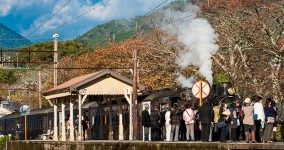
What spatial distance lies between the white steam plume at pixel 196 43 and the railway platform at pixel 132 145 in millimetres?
11158

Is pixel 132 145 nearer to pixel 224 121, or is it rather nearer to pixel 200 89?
pixel 200 89

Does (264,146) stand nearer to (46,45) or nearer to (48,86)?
(48,86)

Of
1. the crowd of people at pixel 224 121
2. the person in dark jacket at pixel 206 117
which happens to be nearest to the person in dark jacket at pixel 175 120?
the crowd of people at pixel 224 121

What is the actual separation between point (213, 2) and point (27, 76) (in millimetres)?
84973

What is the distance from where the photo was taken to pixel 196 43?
51938 mm

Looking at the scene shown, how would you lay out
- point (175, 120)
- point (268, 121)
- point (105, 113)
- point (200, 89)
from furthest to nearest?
point (105, 113) → point (175, 120) → point (200, 89) → point (268, 121)

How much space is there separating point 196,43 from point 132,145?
23.4m

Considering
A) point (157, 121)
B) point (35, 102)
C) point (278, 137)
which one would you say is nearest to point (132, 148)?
point (157, 121)

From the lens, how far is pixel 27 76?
131 meters

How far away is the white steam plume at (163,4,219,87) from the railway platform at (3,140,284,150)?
11158 millimetres

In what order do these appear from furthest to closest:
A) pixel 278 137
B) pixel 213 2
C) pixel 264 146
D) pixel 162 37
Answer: pixel 162 37 < pixel 213 2 < pixel 278 137 < pixel 264 146

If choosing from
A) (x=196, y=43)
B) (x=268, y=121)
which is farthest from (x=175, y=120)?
(x=196, y=43)

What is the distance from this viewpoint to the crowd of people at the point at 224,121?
2605cm

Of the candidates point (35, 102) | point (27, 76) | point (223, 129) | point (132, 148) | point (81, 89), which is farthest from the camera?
point (27, 76)
